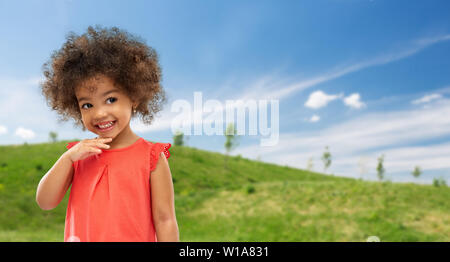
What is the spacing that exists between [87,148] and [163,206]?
54 centimetres

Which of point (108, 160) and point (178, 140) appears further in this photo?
point (178, 140)

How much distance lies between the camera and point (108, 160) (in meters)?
2.29

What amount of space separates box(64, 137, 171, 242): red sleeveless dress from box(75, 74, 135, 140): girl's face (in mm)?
141

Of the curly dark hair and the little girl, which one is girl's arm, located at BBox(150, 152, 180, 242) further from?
the curly dark hair

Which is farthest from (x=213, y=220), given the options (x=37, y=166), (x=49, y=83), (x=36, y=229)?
(x=49, y=83)

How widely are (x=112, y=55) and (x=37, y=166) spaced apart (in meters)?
15.9

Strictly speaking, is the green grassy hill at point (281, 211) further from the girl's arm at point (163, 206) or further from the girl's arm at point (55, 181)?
the girl's arm at point (163, 206)

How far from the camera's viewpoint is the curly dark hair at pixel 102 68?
7.63ft

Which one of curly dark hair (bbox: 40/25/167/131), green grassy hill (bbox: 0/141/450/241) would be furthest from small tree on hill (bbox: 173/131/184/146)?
curly dark hair (bbox: 40/25/167/131)

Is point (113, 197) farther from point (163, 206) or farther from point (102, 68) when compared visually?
point (102, 68)

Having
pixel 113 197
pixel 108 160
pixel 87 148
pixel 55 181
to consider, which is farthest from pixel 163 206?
pixel 55 181

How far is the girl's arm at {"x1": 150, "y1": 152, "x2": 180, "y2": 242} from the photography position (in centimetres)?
222

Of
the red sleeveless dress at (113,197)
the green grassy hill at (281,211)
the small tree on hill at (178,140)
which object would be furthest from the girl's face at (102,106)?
the small tree on hill at (178,140)
